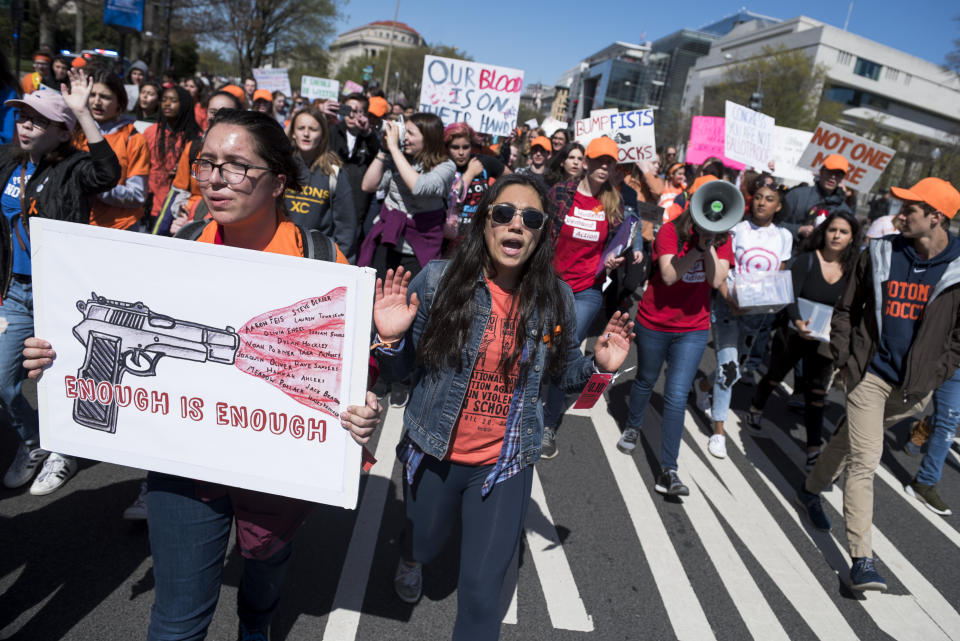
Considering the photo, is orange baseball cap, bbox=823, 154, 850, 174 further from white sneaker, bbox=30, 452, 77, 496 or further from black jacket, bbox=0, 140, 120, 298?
white sneaker, bbox=30, 452, 77, 496

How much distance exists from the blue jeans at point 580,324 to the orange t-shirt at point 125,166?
2.82 metres

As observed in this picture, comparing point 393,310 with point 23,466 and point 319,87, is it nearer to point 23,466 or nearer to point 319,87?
point 23,466

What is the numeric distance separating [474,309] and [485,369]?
0.74ft

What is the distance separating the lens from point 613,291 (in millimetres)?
6465

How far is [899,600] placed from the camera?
3.39m

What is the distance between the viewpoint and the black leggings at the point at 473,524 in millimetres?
2146

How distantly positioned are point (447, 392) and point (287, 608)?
130 cm

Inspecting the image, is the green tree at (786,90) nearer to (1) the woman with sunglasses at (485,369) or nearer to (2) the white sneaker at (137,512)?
(1) the woman with sunglasses at (485,369)

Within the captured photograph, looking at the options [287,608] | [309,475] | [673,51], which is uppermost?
[673,51]

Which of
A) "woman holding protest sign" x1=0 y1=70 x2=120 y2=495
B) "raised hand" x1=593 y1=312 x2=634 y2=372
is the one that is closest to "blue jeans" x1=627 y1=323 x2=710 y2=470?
"raised hand" x1=593 y1=312 x2=634 y2=372

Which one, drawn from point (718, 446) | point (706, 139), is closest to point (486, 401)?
point (718, 446)

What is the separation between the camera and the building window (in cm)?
6378

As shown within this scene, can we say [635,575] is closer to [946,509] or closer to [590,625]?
[590,625]

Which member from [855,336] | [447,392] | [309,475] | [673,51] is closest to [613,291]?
[855,336]
